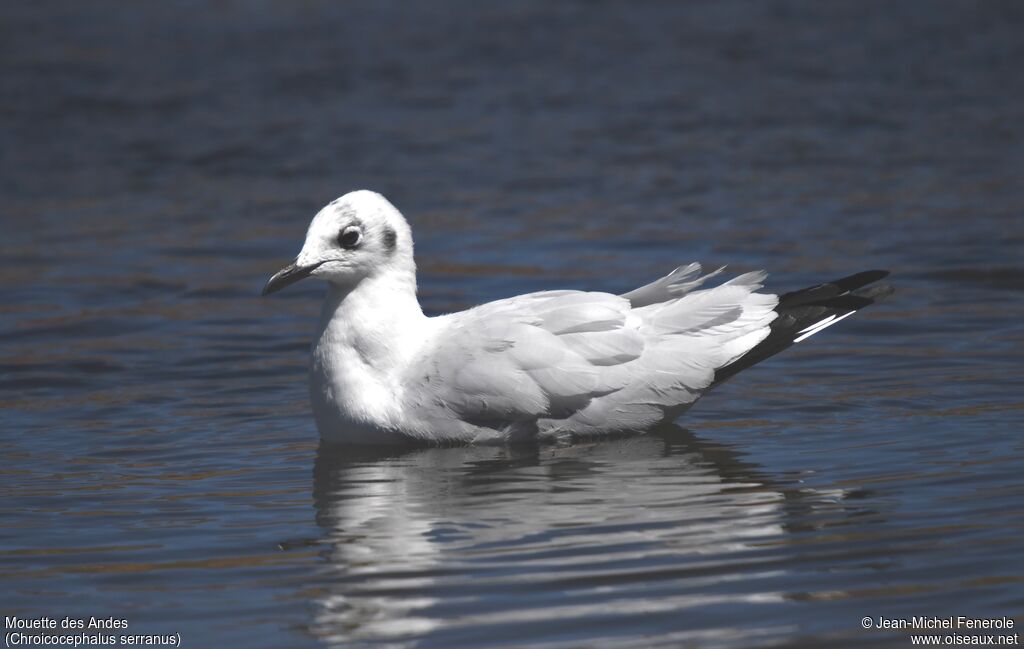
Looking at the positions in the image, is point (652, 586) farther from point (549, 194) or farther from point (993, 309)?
point (549, 194)

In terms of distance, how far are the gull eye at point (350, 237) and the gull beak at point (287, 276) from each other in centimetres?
18

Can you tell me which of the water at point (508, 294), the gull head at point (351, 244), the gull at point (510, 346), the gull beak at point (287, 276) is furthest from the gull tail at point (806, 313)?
the gull beak at point (287, 276)

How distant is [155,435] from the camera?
25.1 ft

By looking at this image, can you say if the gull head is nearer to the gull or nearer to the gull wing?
the gull

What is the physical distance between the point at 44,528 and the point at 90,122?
36.3ft

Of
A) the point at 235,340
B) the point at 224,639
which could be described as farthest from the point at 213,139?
the point at 224,639

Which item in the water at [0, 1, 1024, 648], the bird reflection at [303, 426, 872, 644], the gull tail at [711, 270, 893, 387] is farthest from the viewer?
the gull tail at [711, 270, 893, 387]

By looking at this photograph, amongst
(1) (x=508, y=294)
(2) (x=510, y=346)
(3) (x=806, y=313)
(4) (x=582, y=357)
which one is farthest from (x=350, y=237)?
(1) (x=508, y=294)

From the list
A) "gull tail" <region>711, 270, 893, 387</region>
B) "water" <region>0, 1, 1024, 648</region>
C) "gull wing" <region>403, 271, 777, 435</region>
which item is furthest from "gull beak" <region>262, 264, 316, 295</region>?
"gull tail" <region>711, 270, 893, 387</region>

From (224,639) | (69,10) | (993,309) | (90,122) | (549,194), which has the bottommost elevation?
(224,639)

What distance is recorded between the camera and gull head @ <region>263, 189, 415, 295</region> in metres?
7.21

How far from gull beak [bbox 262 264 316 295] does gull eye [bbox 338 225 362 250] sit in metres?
0.18

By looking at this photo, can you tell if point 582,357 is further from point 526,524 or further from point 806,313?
point 526,524

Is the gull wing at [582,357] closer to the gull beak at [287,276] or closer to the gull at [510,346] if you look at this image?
the gull at [510,346]
